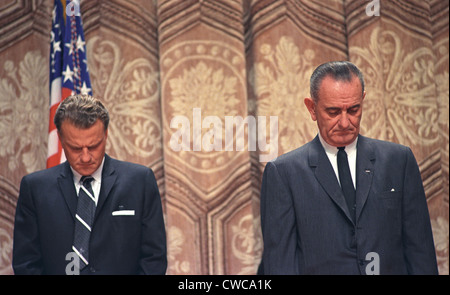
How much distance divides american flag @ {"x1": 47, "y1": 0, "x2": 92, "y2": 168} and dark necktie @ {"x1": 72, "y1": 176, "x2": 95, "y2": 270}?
2.51 feet

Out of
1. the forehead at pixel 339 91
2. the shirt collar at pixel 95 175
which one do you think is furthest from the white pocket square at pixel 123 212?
the forehead at pixel 339 91

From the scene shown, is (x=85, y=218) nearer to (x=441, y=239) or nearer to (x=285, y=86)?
(x=285, y=86)

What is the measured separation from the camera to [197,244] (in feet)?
10.6

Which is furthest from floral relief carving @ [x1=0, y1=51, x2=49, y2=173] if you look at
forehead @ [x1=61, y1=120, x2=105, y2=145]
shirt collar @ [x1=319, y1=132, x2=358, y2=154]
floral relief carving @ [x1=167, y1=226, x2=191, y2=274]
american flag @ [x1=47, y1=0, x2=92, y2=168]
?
shirt collar @ [x1=319, y1=132, x2=358, y2=154]

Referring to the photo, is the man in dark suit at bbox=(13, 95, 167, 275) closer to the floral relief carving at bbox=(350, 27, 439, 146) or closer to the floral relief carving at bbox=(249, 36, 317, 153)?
the floral relief carving at bbox=(249, 36, 317, 153)

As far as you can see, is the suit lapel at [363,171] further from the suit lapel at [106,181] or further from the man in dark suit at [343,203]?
the suit lapel at [106,181]

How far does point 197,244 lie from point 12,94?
1190 mm

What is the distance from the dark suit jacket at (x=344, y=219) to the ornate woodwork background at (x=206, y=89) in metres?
1.10

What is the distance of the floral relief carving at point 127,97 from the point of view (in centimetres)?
325

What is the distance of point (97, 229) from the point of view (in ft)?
7.23

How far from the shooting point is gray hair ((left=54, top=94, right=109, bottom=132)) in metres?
2.20

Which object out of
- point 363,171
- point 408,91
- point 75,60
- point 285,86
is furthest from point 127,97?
point 363,171
